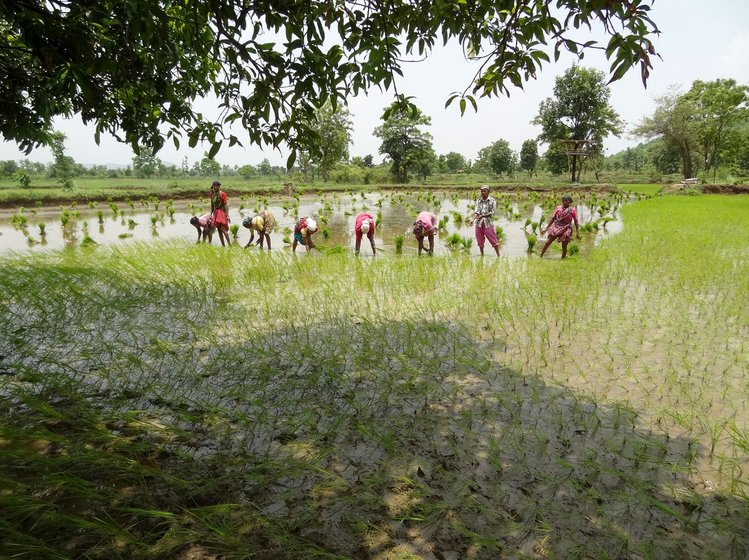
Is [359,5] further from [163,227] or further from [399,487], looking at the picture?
[163,227]

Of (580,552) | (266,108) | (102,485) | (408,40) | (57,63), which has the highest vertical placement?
(408,40)

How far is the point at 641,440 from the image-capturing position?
8.40ft

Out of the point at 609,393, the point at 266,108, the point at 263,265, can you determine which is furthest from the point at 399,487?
the point at 263,265

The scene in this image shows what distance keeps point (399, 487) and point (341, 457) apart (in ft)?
1.34

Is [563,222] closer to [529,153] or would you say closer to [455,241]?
[455,241]

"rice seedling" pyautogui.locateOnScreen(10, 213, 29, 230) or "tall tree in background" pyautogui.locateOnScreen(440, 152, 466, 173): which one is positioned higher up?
"tall tree in background" pyautogui.locateOnScreen(440, 152, 466, 173)

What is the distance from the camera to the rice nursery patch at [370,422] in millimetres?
1848

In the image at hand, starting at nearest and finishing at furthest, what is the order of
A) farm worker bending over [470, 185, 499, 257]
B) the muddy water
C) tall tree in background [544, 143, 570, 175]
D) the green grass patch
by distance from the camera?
farm worker bending over [470, 185, 499, 257], the muddy water, the green grass patch, tall tree in background [544, 143, 570, 175]

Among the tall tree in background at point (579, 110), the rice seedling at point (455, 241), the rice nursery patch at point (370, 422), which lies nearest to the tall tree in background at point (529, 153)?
the tall tree in background at point (579, 110)

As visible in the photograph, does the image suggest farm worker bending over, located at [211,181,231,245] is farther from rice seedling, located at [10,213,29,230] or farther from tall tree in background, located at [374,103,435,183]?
tall tree in background, located at [374,103,435,183]

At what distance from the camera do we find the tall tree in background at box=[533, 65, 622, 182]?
44156 mm

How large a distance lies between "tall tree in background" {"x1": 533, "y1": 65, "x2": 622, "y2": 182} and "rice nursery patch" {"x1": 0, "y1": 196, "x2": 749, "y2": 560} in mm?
44938

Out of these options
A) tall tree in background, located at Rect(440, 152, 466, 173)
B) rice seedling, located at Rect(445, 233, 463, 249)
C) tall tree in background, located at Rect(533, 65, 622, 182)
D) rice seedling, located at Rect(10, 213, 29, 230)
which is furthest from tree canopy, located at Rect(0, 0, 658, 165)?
tall tree in background, located at Rect(440, 152, 466, 173)

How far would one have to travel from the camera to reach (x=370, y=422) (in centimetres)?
276
